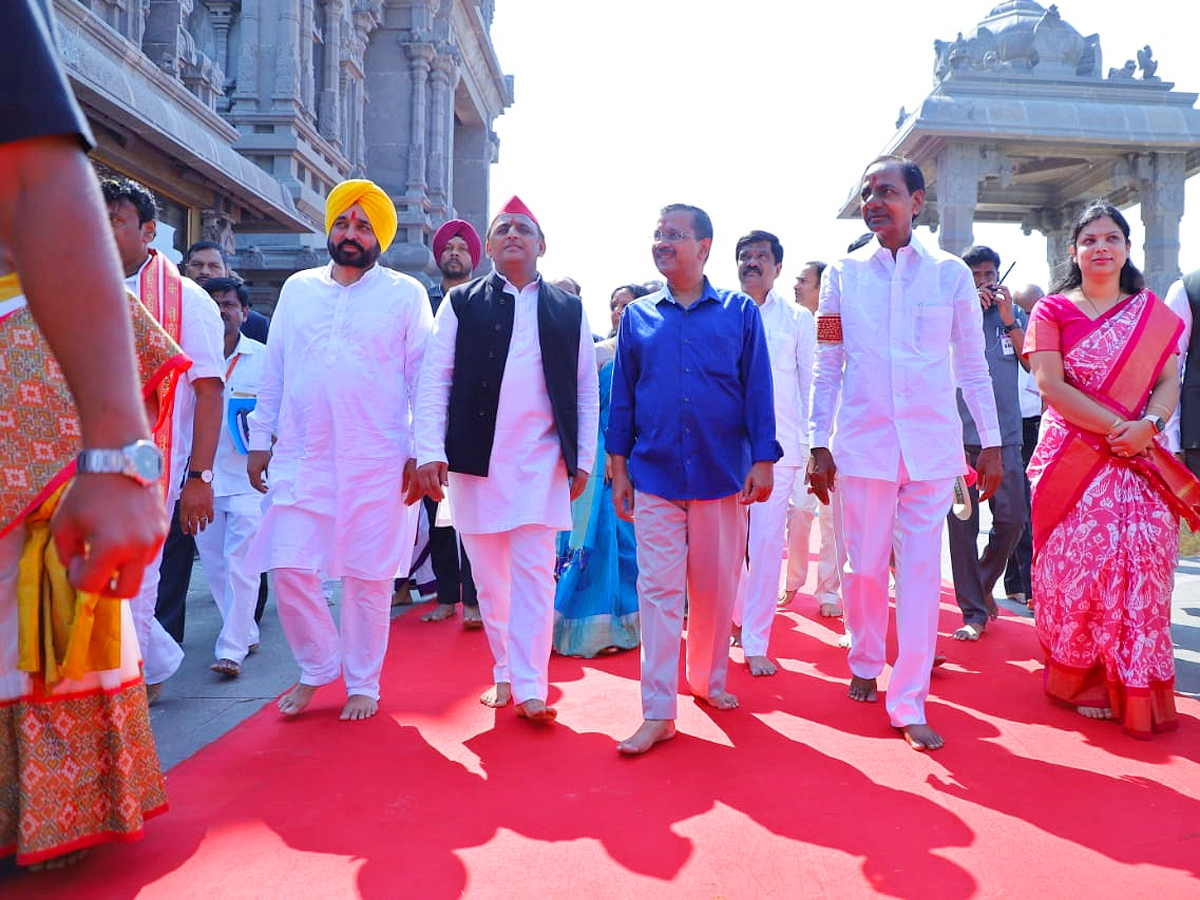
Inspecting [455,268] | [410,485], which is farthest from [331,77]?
[410,485]

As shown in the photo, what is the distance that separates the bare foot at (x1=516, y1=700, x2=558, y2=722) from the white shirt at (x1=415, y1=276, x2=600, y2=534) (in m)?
0.65

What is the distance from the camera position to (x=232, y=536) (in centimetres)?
482

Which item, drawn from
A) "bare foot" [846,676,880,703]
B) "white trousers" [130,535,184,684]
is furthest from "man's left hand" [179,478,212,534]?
"bare foot" [846,676,880,703]

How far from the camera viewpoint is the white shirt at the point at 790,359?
5074 millimetres

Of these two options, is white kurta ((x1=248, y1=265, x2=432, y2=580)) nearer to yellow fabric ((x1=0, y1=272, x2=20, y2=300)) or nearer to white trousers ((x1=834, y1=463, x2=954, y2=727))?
yellow fabric ((x1=0, y1=272, x2=20, y2=300))

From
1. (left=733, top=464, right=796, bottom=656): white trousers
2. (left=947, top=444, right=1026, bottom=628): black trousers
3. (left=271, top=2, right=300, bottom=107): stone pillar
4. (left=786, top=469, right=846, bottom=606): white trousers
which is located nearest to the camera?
(left=733, top=464, right=796, bottom=656): white trousers

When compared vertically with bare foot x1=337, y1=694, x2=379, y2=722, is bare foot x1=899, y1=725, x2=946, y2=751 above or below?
above

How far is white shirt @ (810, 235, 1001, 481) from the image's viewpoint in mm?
3621

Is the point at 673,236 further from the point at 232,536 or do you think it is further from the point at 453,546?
the point at 453,546

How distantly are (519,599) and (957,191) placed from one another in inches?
546

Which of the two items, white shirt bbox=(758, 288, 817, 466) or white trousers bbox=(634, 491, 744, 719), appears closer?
white trousers bbox=(634, 491, 744, 719)

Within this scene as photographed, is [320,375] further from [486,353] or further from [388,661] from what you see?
[388,661]

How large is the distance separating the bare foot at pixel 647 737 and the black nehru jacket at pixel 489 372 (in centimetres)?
99

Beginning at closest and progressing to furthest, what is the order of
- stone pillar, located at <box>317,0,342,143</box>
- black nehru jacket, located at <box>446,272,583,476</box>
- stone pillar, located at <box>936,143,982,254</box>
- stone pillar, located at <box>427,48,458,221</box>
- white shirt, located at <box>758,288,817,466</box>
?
black nehru jacket, located at <box>446,272,583,476</box> < white shirt, located at <box>758,288,817,466</box> < stone pillar, located at <box>317,0,342,143</box> < stone pillar, located at <box>936,143,982,254</box> < stone pillar, located at <box>427,48,458,221</box>
